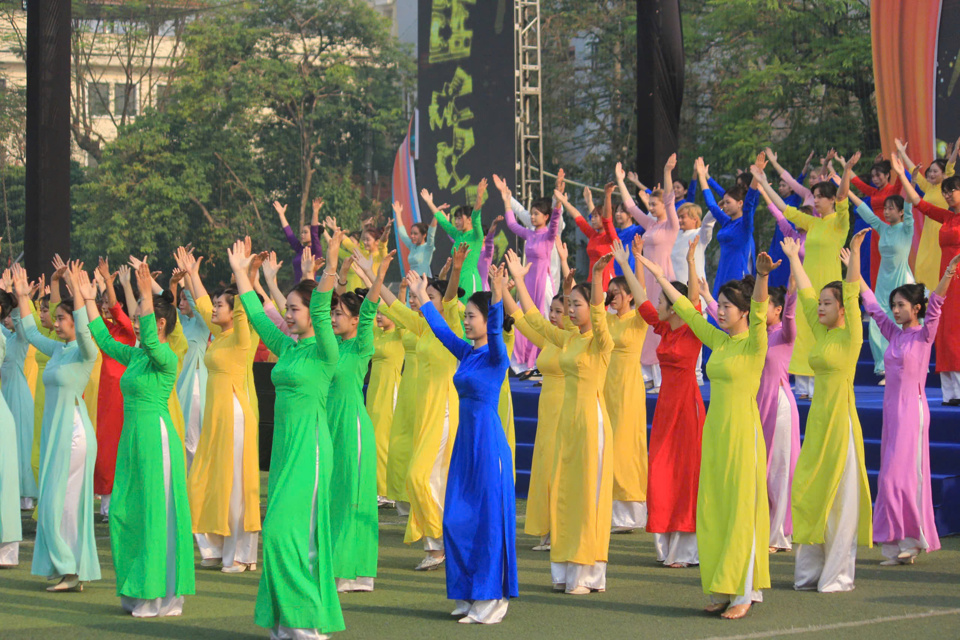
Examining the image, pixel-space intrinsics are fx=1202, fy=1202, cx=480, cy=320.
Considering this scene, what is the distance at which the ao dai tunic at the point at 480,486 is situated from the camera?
17.1 ft

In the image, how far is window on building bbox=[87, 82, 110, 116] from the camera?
26.9m

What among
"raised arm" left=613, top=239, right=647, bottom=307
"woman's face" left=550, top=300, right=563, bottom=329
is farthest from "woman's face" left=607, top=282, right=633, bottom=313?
Answer: "raised arm" left=613, top=239, right=647, bottom=307

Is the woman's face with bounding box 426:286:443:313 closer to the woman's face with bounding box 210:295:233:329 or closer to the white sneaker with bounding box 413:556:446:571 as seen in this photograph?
the woman's face with bounding box 210:295:233:329

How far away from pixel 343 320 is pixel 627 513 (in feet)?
9.16

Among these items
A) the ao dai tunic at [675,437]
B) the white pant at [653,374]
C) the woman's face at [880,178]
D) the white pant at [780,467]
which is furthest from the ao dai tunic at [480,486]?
the woman's face at [880,178]

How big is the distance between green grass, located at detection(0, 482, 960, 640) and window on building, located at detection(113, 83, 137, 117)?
22064 mm

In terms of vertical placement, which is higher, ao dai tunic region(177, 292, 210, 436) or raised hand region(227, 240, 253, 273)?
raised hand region(227, 240, 253, 273)

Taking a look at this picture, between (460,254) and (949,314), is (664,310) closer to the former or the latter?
(460,254)

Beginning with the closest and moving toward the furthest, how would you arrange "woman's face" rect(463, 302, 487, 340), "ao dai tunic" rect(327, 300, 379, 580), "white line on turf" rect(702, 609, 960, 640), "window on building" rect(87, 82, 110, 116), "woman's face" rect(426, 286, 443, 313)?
"white line on turf" rect(702, 609, 960, 640) → "woman's face" rect(463, 302, 487, 340) → "ao dai tunic" rect(327, 300, 379, 580) → "woman's face" rect(426, 286, 443, 313) → "window on building" rect(87, 82, 110, 116)

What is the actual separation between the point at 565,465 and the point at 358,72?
71.2 feet

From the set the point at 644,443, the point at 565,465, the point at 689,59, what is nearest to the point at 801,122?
the point at 689,59

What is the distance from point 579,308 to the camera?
6023 millimetres

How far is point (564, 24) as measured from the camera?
70.7 ft

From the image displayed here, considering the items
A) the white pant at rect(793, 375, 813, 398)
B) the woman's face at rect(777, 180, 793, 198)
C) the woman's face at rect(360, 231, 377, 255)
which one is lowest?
the white pant at rect(793, 375, 813, 398)
